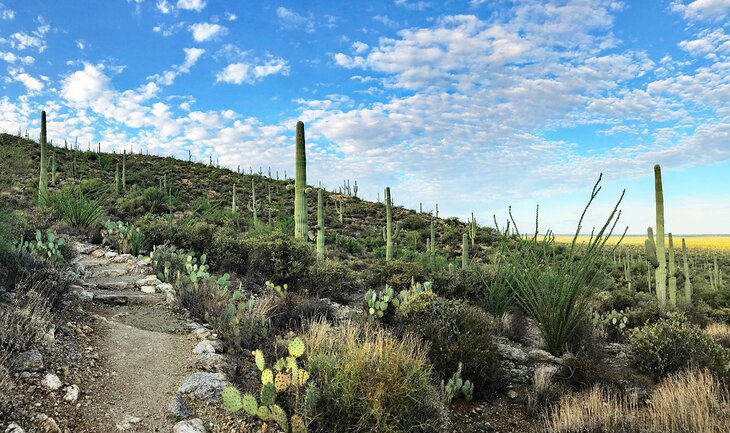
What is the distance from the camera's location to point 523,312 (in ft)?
34.6

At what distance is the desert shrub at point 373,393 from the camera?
13.2 ft

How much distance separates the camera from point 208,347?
5.38 m

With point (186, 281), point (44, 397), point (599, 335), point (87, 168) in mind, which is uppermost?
point (87, 168)

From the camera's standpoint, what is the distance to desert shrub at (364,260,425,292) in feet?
37.8

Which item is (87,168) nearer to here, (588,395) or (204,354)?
(204,354)

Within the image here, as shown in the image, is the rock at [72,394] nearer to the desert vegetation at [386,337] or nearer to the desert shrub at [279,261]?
the desert vegetation at [386,337]

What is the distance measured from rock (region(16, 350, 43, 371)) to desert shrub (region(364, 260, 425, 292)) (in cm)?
816

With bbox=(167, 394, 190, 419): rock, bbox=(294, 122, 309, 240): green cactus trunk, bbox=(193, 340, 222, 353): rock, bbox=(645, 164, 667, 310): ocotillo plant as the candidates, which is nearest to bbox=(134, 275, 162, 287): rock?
bbox=(193, 340, 222, 353): rock

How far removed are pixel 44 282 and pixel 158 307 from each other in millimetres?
1571

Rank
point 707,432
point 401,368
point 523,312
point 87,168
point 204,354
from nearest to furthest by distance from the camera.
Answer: point 707,432
point 401,368
point 204,354
point 523,312
point 87,168

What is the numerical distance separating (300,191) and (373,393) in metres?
8.18

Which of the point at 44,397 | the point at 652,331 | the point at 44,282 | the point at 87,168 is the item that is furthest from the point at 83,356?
the point at 87,168

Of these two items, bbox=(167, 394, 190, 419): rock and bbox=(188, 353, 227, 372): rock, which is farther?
bbox=(188, 353, 227, 372): rock

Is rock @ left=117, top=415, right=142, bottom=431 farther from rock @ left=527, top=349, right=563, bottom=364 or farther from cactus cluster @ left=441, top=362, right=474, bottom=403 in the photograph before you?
rock @ left=527, top=349, right=563, bottom=364
